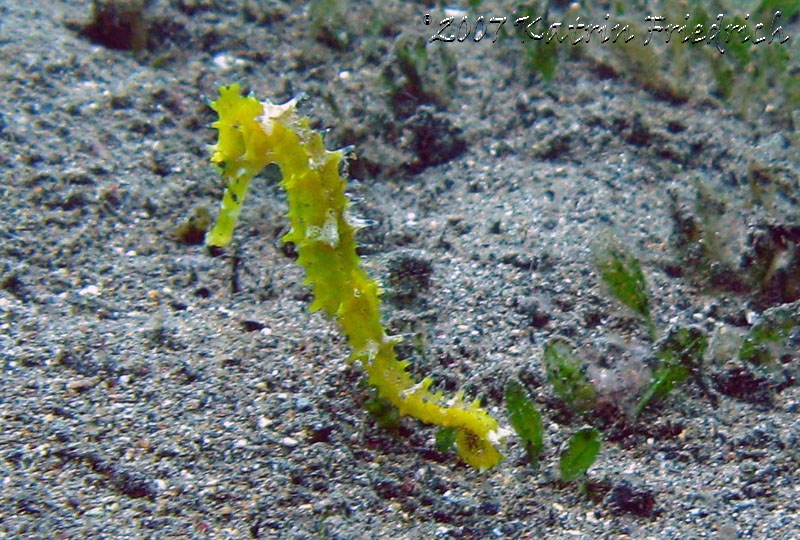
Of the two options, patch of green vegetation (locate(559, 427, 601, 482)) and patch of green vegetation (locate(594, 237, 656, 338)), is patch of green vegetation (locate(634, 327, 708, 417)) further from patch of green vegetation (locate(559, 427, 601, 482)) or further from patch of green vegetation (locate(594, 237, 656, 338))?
patch of green vegetation (locate(559, 427, 601, 482))

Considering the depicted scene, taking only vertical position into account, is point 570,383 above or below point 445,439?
above

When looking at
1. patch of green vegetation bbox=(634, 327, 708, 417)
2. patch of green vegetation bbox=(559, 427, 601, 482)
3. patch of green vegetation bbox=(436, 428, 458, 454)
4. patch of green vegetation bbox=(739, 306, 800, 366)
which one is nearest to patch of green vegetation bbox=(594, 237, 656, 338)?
patch of green vegetation bbox=(634, 327, 708, 417)

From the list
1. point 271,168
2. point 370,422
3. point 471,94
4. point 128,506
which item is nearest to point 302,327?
point 370,422

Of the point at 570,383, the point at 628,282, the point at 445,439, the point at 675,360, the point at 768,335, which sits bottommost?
the point at 445,439

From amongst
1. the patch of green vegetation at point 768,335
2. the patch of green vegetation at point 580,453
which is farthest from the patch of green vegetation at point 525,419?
the patch of green vegetation at point 768,335

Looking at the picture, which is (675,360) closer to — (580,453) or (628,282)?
(628,282)

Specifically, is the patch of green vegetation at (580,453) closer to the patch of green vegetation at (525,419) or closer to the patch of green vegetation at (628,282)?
the patch of green vegetation at (525,419)

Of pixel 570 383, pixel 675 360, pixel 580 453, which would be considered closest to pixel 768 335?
pixel 675 360
